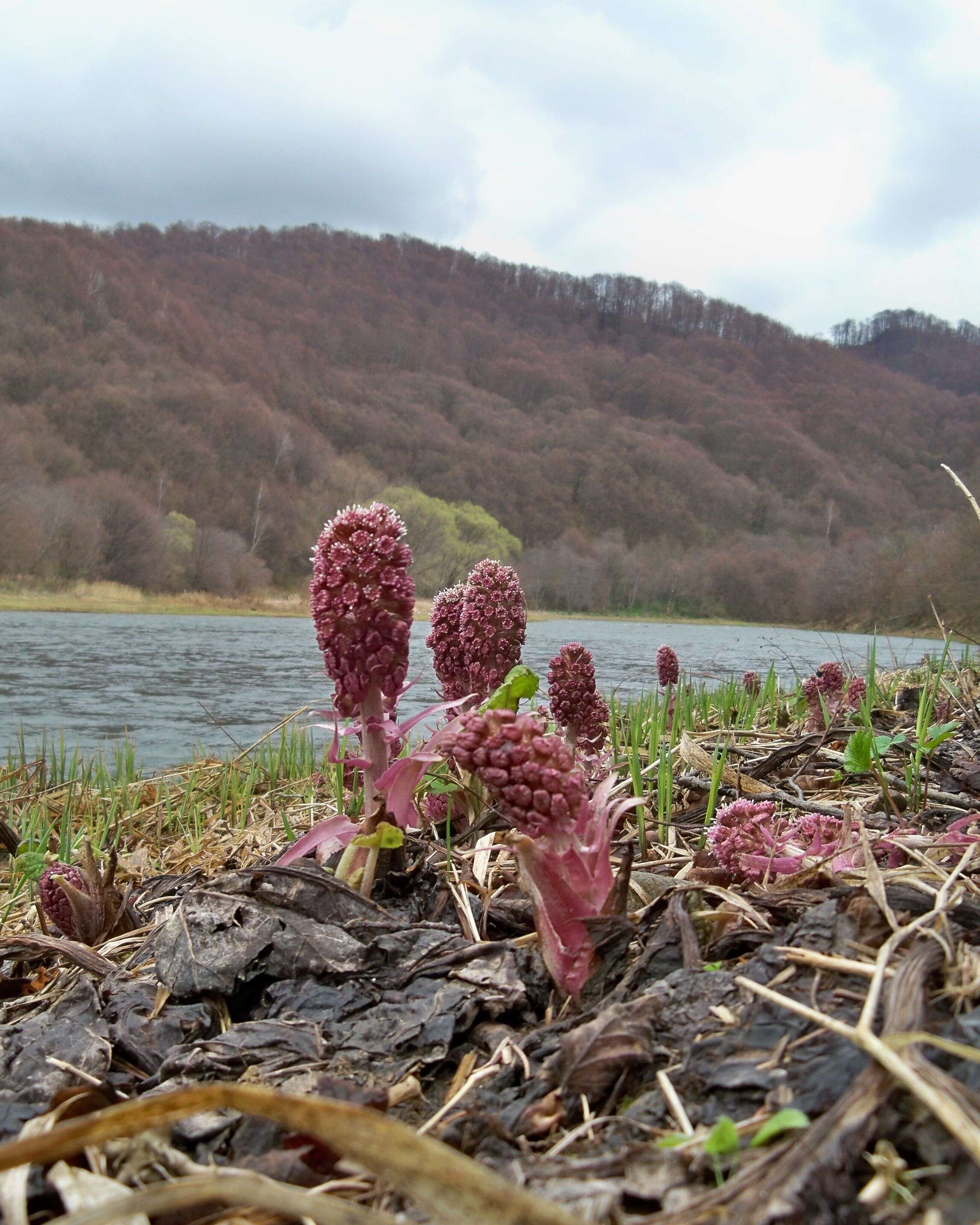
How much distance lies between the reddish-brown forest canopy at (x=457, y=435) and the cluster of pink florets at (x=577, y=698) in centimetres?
2138

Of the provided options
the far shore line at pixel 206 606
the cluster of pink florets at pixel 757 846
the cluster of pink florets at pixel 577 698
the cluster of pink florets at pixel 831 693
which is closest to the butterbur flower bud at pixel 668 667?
the cluster of pink florets at pixel 831 693

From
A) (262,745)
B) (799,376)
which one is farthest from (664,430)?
(262,745)

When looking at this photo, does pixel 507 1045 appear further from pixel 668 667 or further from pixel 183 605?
pixel 183 605

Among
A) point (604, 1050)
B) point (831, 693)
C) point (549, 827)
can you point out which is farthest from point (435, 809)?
point (831, 693)

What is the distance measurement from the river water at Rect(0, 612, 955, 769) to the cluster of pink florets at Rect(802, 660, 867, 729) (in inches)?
11.0

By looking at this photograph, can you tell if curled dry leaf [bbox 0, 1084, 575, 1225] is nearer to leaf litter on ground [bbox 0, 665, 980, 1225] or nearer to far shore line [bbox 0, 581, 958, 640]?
leaf litter on ground [bbox 0, 665, 980, 1225]

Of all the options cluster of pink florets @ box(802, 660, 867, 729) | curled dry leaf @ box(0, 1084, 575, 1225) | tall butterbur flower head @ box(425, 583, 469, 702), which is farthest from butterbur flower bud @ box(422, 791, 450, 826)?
cluster of pink florets @ box(802, 660, 867, 729)

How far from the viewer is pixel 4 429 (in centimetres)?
6450

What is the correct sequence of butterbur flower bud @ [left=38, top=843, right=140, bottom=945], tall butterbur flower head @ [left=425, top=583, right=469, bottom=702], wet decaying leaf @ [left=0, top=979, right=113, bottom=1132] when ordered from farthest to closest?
tall butterbur flower head @ [left=425, top=583, right=469, bottom=702], butterbur flower bud @ [left=38, top=843, right=140, bottom=945], wet decaying leaf @ [left=0, top=979, right=113, bottom=1132]

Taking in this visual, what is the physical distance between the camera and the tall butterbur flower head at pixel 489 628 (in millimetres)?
2494

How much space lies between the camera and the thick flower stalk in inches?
Result: 52.1

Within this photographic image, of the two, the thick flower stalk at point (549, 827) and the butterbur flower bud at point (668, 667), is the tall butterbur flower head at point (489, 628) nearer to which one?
the thick flower stalk at point (549, 827)

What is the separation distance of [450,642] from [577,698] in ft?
1.46

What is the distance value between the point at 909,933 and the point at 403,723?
1.14m
